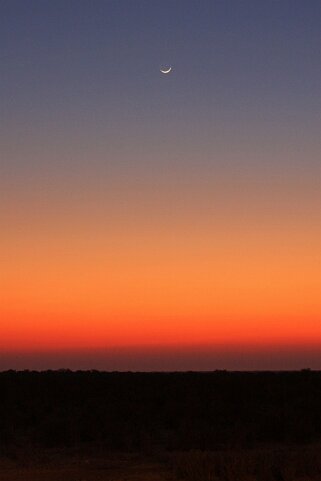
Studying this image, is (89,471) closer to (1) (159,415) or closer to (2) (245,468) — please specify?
(2) (245,468)

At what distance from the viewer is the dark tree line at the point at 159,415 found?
33.8 metres

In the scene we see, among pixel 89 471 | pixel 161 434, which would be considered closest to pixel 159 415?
pixel 161 434

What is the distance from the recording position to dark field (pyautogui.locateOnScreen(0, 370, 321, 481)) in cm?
2539

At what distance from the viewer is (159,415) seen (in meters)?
42.7

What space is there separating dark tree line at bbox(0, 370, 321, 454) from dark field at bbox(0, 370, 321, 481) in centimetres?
5

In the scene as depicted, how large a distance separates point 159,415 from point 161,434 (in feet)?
20.0

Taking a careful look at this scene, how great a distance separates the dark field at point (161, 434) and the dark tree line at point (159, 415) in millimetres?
53

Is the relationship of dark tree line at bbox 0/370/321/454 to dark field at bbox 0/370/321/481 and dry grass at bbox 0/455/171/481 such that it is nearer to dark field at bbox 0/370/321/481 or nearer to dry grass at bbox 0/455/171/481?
dark field at bbox 0/370/321/481

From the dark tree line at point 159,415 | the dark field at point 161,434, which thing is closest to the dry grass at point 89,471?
the dark field at point 161,434

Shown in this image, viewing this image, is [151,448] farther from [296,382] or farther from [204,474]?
[296,382]

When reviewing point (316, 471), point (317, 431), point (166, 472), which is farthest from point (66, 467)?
point (317, 431)

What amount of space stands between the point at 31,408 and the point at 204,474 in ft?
75.6

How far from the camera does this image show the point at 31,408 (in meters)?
45.9

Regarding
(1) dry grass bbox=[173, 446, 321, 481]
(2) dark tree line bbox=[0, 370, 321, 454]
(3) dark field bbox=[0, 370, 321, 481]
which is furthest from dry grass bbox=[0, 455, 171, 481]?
(2) dark tree line bbox=[0, 370, 321, 454]
